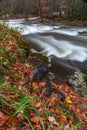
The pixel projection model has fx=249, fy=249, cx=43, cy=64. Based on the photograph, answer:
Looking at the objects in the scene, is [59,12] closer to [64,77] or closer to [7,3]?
[7,3]

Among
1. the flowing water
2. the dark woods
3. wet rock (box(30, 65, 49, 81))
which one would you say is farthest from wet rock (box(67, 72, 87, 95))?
the dark woods

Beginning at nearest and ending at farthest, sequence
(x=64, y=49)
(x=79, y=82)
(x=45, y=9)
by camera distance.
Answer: (x=79, y=82)
(x=64, y=49)
(x=45, y=9)

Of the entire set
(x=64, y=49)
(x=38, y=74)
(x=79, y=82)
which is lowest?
(x=64, y=49)

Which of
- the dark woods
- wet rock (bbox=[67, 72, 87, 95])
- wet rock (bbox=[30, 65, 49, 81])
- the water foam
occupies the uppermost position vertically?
wet rock (bbox=[30, 65, 49, 81])

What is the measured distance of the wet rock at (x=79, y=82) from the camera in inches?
334

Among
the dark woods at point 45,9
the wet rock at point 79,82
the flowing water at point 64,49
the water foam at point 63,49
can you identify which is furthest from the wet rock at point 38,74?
the dark woods at point 45,9

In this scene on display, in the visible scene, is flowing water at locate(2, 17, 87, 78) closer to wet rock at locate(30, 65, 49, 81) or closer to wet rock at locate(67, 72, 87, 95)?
wet rock at locate(67, 72, 87, 95)

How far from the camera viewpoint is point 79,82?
899 centimetres

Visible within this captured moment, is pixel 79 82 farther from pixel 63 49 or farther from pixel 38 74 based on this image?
pixel 63 49

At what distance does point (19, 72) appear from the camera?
22.8 ft

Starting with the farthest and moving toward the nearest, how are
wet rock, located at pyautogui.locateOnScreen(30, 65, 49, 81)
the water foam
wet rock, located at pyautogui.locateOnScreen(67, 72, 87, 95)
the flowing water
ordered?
the water foam → the flowing water → wet rock, located at pyautogui.locateOnScreen(67, 72, 87, 95) → wet rock, located at pyautogui.locateOnScreen(30, 65, 49, 81)

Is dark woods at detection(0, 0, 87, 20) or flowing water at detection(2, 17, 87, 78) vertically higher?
flowing water at detection(2, 17, 87, 78)

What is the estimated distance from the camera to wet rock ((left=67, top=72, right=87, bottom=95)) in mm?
8484

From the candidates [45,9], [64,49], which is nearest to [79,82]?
[64,49]
